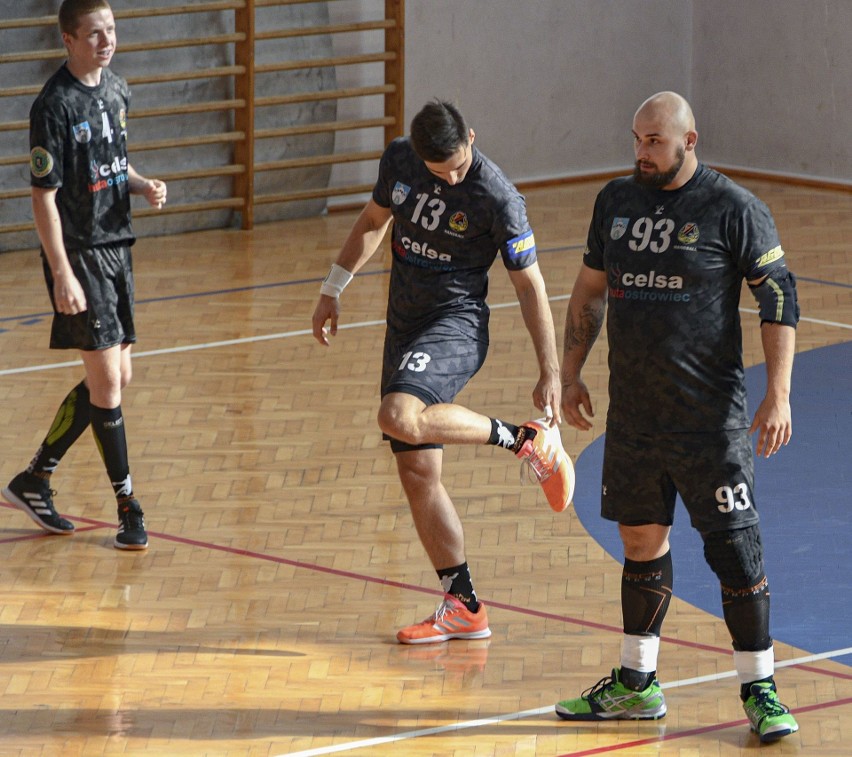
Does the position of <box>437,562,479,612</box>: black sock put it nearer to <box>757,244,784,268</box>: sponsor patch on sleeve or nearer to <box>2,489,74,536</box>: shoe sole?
<box>757,244,784,268</box>: sponsor patch on sleeve

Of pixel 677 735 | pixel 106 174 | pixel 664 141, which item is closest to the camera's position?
pixel 664 141

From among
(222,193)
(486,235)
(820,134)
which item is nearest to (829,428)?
(486,235)

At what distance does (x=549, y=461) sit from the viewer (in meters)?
5.49

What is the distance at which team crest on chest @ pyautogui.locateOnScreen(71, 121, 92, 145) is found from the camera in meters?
5.62

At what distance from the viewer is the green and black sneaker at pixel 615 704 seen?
4.58 metres

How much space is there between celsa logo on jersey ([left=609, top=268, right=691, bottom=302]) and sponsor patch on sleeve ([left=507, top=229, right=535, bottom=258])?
2.19 feet

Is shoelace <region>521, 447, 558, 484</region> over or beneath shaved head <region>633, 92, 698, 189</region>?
beneath

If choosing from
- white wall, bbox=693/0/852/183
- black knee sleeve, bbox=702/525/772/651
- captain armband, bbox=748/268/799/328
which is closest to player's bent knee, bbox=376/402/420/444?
black knee sleeve, bbox=702/525/772/651

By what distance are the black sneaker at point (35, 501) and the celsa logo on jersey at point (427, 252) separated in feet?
6.29

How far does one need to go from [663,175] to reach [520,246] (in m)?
0.87

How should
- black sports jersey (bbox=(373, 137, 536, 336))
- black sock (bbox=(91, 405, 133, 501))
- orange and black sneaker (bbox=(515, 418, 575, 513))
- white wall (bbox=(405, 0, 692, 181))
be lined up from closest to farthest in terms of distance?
1. black sports jersey (bbox=(373, 137, 536, 336))
2. orange and black sneaker (bbox=(515, 418, 575, 513))
3. black sock (bbox=(91, 405, 133, 501))
4. white wall (bbox=(405, 0, 692, 181))

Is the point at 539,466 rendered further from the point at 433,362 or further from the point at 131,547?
the point at 131,547

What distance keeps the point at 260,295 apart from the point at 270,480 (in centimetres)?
367

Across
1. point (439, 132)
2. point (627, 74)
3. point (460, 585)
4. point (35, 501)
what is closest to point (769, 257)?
point (439, 132)
